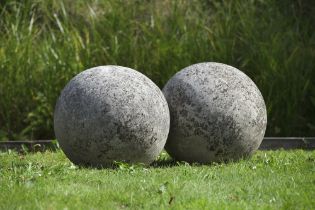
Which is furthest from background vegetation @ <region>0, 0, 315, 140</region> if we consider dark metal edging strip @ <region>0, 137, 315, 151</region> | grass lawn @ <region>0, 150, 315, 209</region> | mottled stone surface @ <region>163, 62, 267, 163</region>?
grass lawn @ <region>0, 150, 315, 209</region>

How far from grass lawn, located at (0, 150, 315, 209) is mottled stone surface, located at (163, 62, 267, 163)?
254 millimetres

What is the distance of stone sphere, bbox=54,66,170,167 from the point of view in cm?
745

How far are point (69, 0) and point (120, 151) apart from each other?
7.00m

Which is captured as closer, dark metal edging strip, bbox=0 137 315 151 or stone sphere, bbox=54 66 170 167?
stone sphere, bbox=54 66 170 167

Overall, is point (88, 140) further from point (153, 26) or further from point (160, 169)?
point (153, 26)

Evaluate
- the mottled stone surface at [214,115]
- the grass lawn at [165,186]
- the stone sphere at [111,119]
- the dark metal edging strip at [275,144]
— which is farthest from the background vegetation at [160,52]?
the grass lawn at [165,186]

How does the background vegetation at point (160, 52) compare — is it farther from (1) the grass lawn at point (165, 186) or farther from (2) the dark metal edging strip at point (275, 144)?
(1) the grass lawn at point (165, 186)

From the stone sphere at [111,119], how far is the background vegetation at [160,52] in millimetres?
3701

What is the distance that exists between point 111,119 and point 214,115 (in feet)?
4.28

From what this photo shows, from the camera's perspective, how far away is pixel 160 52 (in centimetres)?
1192

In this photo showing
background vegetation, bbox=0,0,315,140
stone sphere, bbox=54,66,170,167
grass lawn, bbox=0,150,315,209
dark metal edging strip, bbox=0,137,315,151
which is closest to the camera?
grass lawn, bbox=0,150,315,209

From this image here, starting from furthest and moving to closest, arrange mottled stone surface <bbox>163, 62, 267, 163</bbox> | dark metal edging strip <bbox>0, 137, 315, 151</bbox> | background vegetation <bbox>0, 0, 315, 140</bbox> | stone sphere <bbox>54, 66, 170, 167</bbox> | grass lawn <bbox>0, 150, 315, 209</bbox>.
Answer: background vegetation <bbox>0, 0, 315, 140</bbox> < dark metal edging strip <bbox>0, 137, 315, 151</bbox> < mottled stone surface <bbox>163, 62, 267, 163</bbox> < stone sphere <bbox>54, 66, 170, 167</bbox> < grass lawn <bbox>0, 150, 315, 209</bbox>

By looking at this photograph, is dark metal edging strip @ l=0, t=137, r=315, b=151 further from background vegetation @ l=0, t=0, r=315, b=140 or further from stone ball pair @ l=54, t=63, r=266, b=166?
stone ball pair @ l=54, t=63, r=266, b=166

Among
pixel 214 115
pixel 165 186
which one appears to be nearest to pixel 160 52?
pixel 214 115
